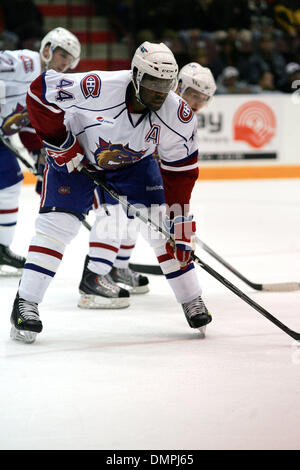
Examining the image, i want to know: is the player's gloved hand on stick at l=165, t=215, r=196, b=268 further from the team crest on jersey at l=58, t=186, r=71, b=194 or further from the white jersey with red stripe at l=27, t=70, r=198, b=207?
the team crest on jersey at l=58, t=186, r=71, b=194

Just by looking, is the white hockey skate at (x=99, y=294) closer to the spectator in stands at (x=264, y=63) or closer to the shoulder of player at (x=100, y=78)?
the shoulder of player at (x=100, y=78)

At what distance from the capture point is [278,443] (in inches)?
73.6

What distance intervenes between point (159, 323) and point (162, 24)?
6.54 meters

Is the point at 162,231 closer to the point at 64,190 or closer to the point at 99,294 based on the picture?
the point at 64,190

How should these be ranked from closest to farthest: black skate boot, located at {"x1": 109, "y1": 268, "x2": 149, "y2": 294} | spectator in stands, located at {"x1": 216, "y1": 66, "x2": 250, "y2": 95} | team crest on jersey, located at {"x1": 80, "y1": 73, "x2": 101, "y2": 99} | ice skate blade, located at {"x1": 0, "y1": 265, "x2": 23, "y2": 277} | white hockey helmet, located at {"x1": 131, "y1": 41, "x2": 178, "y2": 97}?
white hockey helmet, located at {"x1": 131, "y1": 41, "x2": 178, "y2": 97} → team crest on jersey, located at {"x1": 80, "y1": 73, "x2": 101, "y2": 99} → black skate boot, located at {"x1": 109, "y1": 268, "x2": 149, "y2": 294} → ice skate blade, located at {"x1": 0, "y1": 265, "x2": 23, "y2": 277} → spectator in stands, located at {"x1": 216, "y1": 66, "x2": 250, "y2": 95}

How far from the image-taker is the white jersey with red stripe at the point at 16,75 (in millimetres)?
3689

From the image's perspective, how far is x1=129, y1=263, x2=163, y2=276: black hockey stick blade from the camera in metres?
3.96

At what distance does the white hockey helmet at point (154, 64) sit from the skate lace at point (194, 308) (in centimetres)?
83

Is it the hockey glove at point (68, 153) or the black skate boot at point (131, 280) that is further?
the black skate boot at point (131, 280)

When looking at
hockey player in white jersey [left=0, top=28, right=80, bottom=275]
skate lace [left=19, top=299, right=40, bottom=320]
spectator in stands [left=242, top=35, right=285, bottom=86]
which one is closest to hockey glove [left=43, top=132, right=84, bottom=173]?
skate lace [left=19, top=299, right=40, bottom=320]

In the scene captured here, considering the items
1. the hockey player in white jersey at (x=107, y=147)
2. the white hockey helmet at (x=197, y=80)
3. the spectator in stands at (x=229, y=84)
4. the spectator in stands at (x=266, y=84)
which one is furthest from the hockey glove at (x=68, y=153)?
the spectator in stands at (x=266, y=84)

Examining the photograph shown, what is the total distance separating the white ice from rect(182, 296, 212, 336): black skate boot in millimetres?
65
